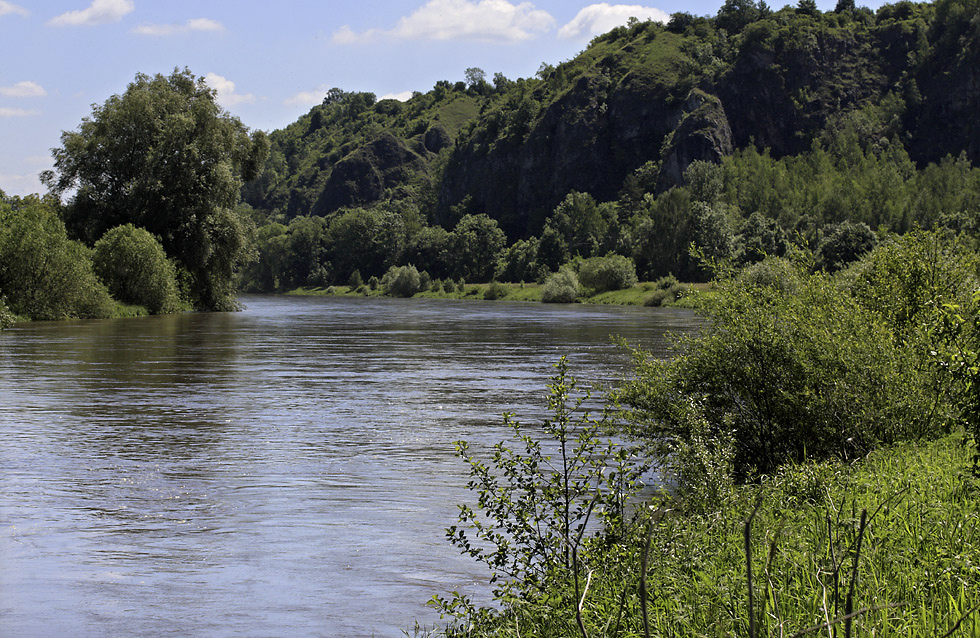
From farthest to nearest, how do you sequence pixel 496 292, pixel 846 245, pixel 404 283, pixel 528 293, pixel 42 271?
pixel 404 283 < pixel 496 292 < pixel 528 293 < pixel 846 245 < pixel 42 271

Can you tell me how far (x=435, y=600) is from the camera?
7133mm

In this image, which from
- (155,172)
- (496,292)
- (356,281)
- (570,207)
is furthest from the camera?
(570,207)

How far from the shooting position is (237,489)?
47.2 ft

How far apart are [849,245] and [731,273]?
91.5 meters

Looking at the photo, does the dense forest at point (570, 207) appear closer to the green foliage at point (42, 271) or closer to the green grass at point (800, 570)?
the green foliage at point (42, 271)

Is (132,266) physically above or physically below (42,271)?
above

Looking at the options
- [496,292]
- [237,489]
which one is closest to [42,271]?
[237,489]

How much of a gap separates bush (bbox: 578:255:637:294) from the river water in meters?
88.2

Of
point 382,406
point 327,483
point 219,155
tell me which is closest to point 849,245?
point 219,155

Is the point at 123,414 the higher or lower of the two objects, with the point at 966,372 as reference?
lower

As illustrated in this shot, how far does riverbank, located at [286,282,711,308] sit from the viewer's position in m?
A: 104

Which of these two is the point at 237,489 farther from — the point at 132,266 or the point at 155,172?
the point at 155,172

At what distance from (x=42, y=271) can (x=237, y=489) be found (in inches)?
1789

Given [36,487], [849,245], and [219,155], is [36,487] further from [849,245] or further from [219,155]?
[849,245]
